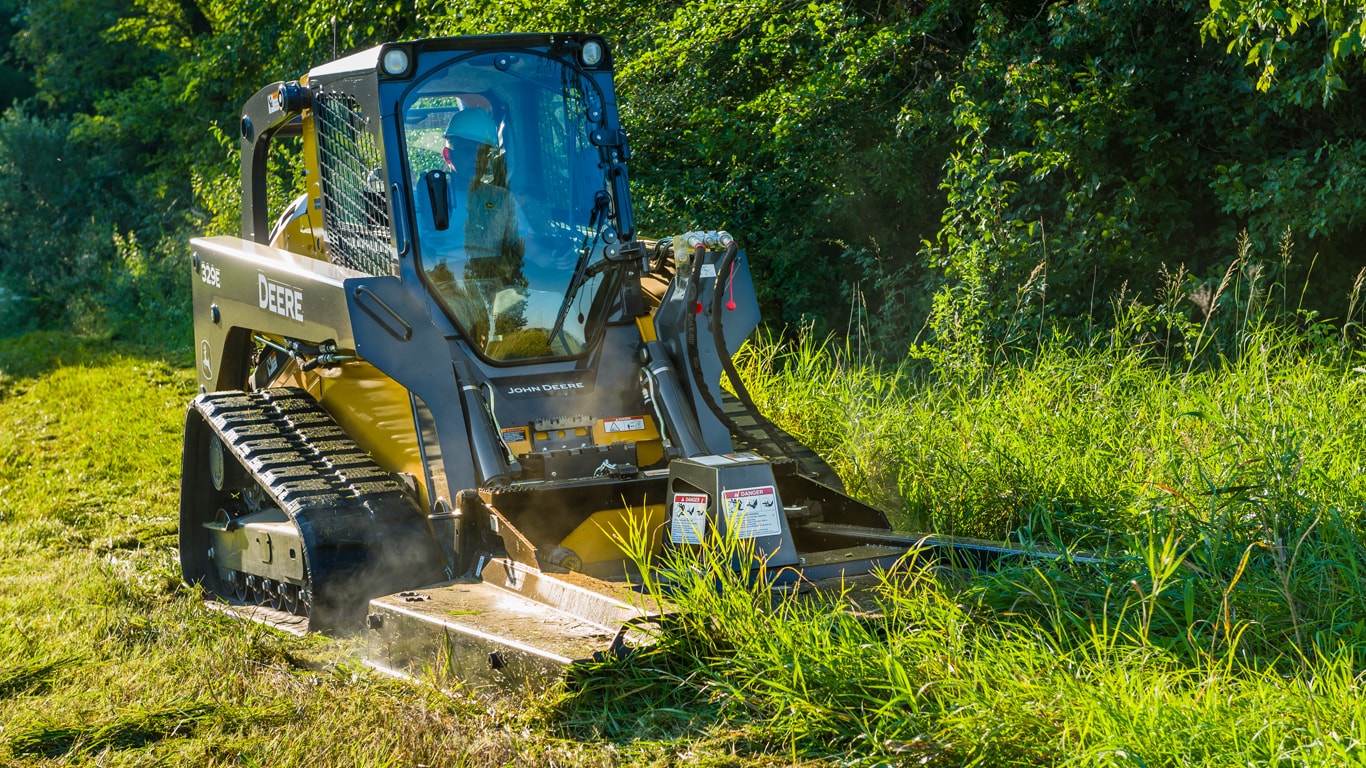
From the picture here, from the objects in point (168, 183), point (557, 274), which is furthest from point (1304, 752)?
point (168, 183)

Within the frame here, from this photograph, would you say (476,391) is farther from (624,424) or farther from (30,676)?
(30,676)

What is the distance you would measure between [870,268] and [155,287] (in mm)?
11026

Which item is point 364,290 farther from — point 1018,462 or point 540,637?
point 1018,462

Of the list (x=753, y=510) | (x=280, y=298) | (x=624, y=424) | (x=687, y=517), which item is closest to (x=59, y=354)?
(x=280, y=298)

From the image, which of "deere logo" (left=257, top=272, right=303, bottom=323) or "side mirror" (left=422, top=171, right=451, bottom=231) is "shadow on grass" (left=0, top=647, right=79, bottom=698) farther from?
"side mirror" (left=422, top=171, right=451, bottom=231)

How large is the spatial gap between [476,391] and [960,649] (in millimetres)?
2048

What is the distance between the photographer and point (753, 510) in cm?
404

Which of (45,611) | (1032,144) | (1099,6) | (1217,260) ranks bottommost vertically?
(45,611)

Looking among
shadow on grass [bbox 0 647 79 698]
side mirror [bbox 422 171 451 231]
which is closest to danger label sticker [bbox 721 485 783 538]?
side mirror [bbox 422 171 451 231]

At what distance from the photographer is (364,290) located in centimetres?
452

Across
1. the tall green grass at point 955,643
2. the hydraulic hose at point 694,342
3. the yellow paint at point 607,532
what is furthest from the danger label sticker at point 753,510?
the hydraulic hose at point 694,342

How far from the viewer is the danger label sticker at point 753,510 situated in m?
4.00

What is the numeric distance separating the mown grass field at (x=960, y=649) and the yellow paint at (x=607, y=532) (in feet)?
2.23

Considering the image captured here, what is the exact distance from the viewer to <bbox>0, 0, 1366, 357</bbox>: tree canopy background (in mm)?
7410
